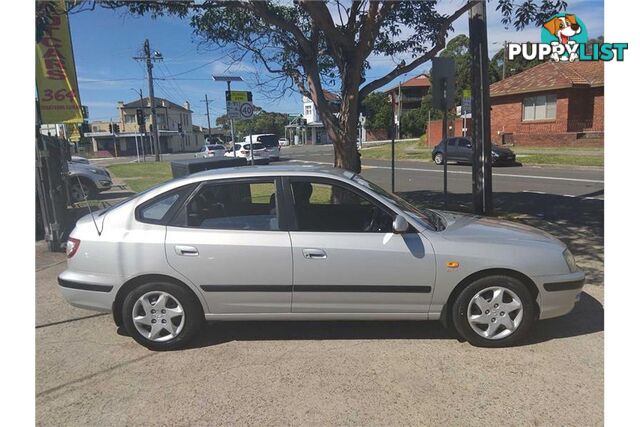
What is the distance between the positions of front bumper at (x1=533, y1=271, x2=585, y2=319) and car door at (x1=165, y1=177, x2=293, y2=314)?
6.64 feet

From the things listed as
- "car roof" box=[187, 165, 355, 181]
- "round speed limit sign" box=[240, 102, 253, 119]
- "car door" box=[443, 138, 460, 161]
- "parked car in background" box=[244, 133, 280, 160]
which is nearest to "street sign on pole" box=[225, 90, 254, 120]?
"round speed limit sign" box=[240, 102, 253, 119]

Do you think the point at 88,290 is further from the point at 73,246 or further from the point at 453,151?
the point at 453,151

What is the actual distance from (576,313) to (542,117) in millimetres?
26950

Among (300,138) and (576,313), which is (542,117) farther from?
(300,138)

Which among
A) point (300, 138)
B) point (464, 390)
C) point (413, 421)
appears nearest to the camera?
point (413, 421)

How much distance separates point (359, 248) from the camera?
3.72 meters

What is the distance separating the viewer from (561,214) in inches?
365

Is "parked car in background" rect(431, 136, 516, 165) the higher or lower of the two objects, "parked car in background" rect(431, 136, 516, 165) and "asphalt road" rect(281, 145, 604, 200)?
the higher

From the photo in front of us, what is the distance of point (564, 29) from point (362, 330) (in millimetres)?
6984

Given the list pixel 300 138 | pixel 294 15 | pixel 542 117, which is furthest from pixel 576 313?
pixel 300 138

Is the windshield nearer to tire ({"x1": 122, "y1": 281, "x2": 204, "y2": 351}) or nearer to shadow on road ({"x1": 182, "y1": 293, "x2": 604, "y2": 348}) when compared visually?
shadow on road ({"x1": 182, "y1": 293, "x2": 604, "y2": 348})

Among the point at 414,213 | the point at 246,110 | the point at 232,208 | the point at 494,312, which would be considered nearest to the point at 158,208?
the point at 232,208

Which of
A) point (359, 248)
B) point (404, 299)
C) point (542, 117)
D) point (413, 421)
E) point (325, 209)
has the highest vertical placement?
point (542, 117)

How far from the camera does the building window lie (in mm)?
27469
